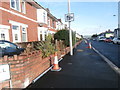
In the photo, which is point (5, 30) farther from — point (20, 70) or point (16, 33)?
point (20, 70)

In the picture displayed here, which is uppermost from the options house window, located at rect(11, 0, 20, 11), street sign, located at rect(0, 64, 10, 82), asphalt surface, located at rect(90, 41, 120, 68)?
house window, located at rect(11, 0, 20, 11)

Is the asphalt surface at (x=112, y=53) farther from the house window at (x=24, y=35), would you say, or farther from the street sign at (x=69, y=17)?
the house window at (x=24, y=35)

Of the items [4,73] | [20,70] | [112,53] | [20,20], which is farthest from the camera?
[20,20]

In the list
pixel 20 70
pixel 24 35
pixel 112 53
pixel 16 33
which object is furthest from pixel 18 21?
pixel 112 53

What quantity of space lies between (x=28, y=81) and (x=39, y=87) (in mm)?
469

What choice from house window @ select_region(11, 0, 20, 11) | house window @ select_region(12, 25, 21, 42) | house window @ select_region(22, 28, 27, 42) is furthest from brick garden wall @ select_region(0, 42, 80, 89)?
house window @ select_region(22, 28, 27, 42)

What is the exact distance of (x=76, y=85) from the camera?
376 cm

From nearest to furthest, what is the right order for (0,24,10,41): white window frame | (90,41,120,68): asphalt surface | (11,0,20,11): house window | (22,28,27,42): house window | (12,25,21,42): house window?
(90,41,120,68): asphalt surface → (0,24,10,41): white window frame → (12,25,21,42): house window → (11,0,20,11): house window → (22,28,27,42): house window

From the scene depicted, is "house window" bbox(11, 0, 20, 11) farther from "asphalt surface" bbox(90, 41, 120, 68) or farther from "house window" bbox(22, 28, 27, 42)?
"asphalt surface" bbox(90, 41, 120, 68)

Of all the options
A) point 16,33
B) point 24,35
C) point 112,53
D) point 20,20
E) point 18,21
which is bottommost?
point 112,53

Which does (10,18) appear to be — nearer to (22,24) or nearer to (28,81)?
(22,24)

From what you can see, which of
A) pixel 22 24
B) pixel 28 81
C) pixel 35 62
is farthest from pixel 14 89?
pixel 22 24

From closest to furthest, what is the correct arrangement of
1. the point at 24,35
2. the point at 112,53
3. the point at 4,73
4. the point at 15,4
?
the point at 4,73
the point at 112,53
the point at 15,4
the point at 24,35

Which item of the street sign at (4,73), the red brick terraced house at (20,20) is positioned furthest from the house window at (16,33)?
the street sign at (4,73)
